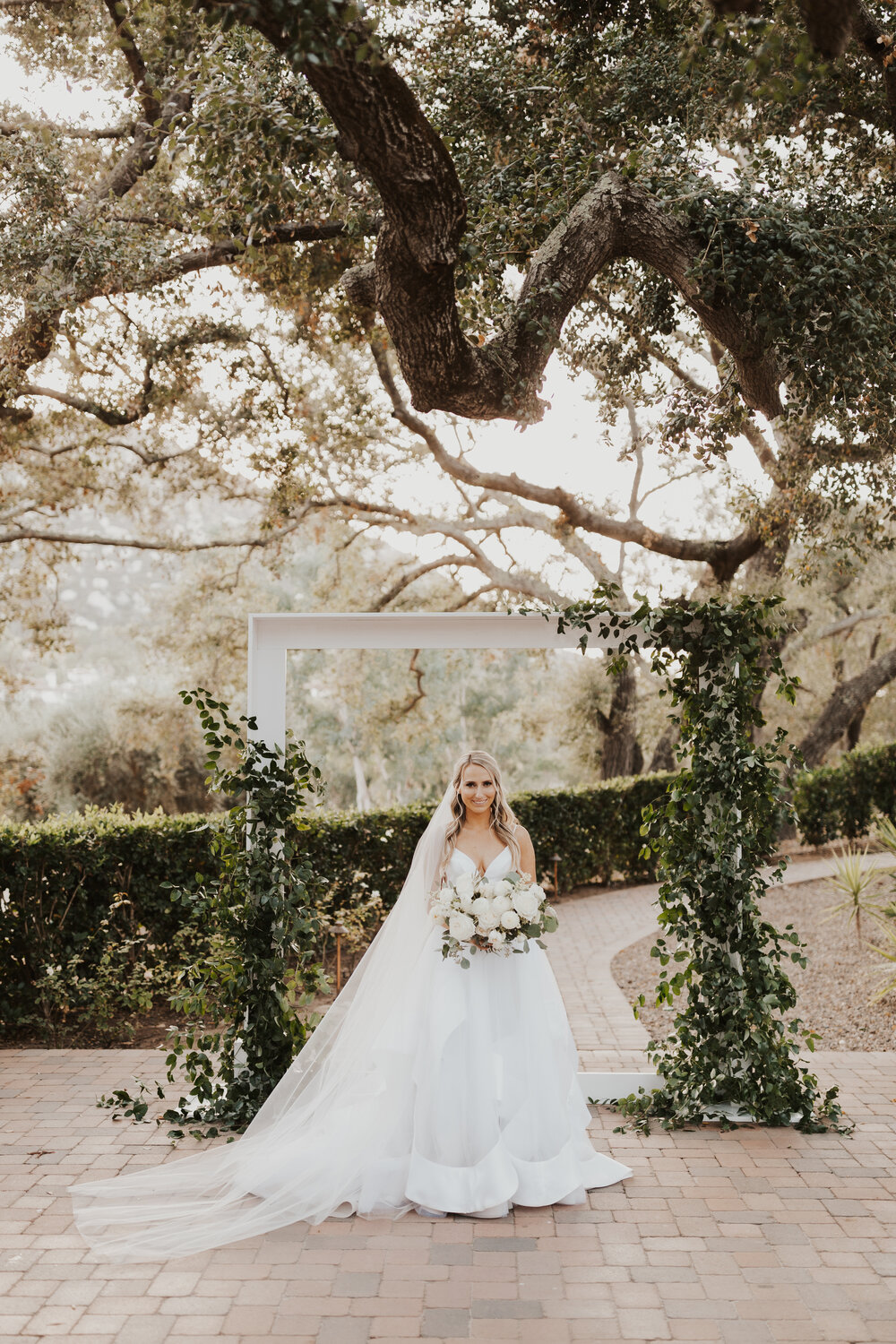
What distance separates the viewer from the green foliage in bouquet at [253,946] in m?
5.52

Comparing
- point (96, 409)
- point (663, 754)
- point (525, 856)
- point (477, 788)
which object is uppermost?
point (96, 409)

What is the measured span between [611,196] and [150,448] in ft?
27.6

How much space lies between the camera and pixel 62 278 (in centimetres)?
847

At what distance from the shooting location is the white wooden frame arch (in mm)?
5703

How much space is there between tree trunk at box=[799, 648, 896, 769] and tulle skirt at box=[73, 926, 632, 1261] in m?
14.5

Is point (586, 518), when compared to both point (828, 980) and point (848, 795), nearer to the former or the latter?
point (848, 795)

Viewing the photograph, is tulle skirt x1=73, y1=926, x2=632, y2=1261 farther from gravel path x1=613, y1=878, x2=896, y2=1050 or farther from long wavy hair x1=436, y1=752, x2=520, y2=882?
gravel path x1=613, y1=878, x2=896, y2=1050

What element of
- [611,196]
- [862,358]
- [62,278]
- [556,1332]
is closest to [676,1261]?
[556,1332]

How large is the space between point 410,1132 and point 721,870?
2014mm

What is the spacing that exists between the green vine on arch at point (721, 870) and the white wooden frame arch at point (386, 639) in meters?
0.18

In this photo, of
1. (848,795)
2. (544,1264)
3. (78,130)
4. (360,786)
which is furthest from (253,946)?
(360,786)

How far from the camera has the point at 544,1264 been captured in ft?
13.2

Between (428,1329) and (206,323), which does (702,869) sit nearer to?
(428,1329)

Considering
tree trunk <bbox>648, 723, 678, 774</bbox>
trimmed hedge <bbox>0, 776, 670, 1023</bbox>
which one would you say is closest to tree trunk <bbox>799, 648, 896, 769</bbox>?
tree trunk <bbox>648, 723, 678, 774</bbox>
